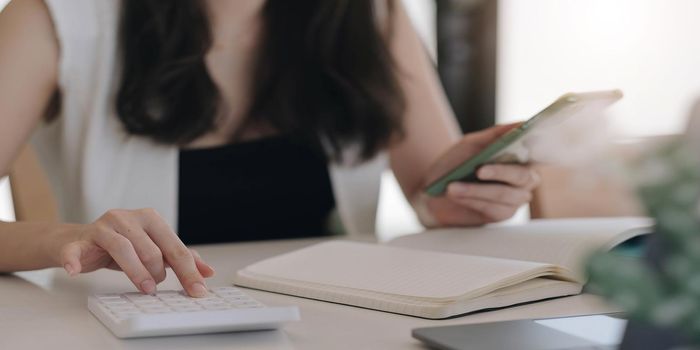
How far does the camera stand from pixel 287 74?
Answer: 1.55 meters

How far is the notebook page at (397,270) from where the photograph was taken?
0.74m

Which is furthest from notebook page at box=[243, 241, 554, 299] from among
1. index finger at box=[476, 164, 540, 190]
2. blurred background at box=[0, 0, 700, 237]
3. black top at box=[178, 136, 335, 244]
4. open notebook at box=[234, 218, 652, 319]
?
blurred background at box=[0, 0, 700, 237]

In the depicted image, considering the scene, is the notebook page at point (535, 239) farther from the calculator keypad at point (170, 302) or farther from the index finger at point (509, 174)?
the calculator keypad at point (170, 302)

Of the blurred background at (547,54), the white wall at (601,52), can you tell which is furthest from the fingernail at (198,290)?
the white wall at (601,52)

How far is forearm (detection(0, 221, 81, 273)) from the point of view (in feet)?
2.85

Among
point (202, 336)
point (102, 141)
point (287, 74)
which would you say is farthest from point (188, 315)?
point (287, 74)

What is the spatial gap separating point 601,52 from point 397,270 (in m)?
3.00

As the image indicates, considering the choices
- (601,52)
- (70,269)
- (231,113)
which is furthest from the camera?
(601,52)

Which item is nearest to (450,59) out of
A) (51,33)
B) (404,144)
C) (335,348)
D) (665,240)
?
(404,144)

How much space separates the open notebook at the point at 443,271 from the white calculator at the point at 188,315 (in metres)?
0.12

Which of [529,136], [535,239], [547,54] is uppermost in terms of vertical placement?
[547,54]

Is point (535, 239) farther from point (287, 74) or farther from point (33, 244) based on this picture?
point (287, 74)

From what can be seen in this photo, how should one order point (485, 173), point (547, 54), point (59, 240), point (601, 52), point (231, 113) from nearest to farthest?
1. point (59, 240)
2. point (485, 173)
3. point (231, 113)
4. point (601, 52)
5. point (547, 54)

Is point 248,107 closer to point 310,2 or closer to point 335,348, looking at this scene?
point 310,2
